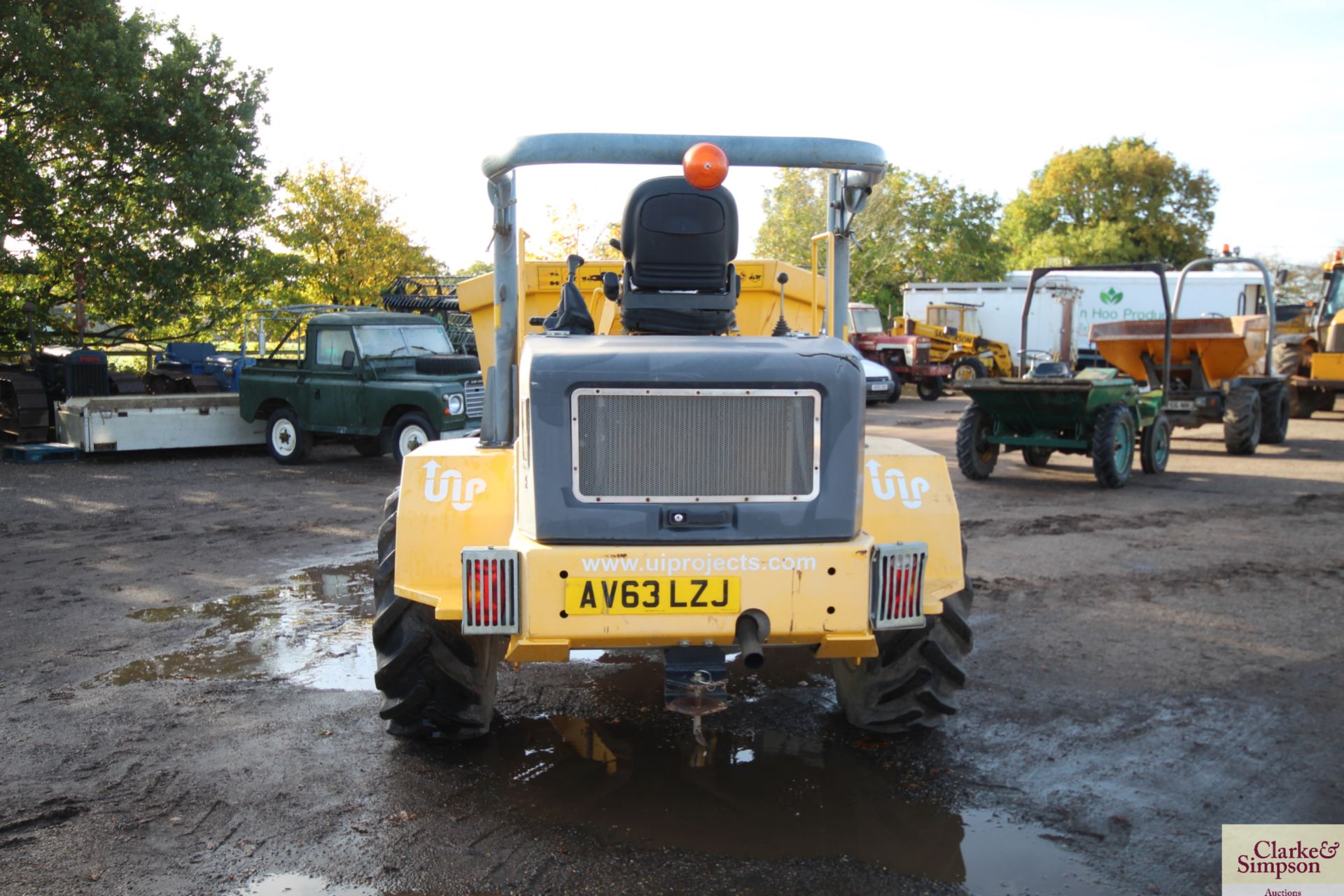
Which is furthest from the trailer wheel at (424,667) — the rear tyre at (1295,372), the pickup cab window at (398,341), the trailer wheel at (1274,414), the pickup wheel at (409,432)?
the rear tyre at (1295,372)

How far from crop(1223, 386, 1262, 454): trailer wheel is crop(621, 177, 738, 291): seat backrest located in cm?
1320

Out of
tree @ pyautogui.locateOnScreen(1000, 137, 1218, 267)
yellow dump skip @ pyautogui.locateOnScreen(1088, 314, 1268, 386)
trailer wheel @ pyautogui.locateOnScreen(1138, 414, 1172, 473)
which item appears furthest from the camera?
tree @ pyautogui.locateOnScreen(1000, 137, 1218, 267)

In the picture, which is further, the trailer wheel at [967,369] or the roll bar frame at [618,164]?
the trailer wheel at [967,369]

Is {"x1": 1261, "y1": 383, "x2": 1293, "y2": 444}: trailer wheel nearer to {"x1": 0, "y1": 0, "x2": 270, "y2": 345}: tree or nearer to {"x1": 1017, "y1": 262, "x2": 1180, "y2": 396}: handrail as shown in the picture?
{"x1": 1017, "y1": 262, "x2": 1180, "y2": 396}: handrail

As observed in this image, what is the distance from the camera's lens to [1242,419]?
50.0 ft

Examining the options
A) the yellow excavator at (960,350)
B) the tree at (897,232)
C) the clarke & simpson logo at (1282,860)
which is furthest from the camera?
the tree at (897,232)

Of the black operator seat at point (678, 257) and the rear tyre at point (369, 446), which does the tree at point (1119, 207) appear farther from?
the black operator seat at point (678, 257)

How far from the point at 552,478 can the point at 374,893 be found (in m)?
1.47

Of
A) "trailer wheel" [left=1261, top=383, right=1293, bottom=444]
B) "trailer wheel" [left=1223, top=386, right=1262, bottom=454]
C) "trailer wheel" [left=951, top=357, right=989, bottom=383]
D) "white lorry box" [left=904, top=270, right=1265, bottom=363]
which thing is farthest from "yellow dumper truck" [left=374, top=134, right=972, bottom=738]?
"white lorry box" [left=904, top=270, right=1265, bottom=363]

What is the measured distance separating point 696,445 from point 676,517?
0.27 meters

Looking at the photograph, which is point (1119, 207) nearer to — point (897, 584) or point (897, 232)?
point (897, 232)

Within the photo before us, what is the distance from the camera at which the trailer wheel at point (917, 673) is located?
445 cm

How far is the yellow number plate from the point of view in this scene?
12.2ft

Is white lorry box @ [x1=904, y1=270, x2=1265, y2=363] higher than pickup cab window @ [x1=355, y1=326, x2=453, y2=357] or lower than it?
higher
